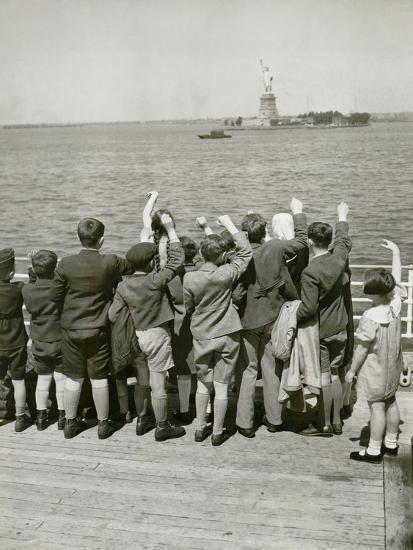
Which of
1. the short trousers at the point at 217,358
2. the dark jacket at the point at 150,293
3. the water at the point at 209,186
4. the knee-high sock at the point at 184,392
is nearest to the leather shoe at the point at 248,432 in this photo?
the short trousers at the point at 217,358

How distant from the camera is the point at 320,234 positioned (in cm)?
388

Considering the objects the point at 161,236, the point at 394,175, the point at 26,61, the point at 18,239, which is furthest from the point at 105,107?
the point at 161,236

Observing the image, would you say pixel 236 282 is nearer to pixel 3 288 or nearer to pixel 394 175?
pixel 3 288

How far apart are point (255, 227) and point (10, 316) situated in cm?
177

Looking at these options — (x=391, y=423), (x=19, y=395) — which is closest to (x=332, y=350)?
(x=391, y=423)

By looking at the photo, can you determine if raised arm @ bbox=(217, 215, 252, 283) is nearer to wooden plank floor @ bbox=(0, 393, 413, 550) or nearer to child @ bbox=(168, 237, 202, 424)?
child @ bbox=(168, 237, 202, 424)

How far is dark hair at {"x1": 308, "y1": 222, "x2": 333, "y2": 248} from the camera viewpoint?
12.7 feet

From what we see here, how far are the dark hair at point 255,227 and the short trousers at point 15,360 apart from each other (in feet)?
5.66

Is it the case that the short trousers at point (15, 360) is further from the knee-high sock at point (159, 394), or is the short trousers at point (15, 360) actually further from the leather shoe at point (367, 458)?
the leather shoe at point (367, 458)

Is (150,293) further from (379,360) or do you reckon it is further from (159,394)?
(379,360)

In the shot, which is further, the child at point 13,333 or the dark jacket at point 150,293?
the child at point 13,333

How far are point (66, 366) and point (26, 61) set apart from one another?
28.4 m

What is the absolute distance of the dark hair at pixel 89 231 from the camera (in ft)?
13.0

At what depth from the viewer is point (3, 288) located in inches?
169
